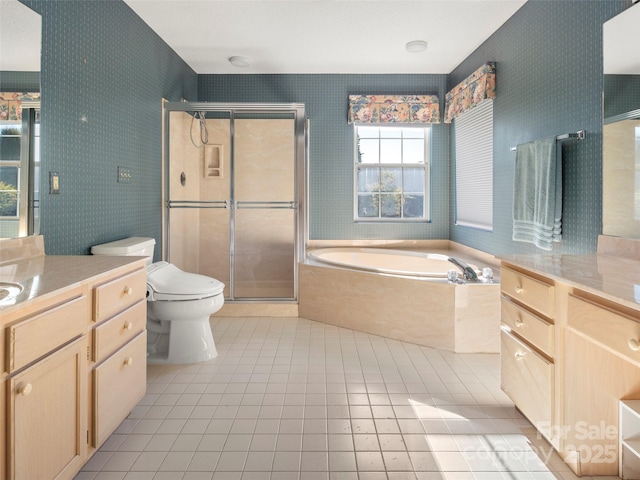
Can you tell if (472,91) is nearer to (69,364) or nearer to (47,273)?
(47,273)

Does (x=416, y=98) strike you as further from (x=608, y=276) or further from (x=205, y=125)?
(x=608, y=276)

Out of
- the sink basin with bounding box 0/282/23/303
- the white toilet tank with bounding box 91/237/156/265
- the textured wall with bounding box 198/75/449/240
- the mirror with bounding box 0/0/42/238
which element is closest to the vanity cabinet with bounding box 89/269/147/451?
the sink basin with bounding box 0/282/23/303

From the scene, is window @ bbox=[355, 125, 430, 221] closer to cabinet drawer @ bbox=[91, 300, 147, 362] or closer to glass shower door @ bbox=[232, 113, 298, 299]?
glass shower door @ bbox=[232, 113, 298, 299]

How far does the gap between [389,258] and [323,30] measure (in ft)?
7.14

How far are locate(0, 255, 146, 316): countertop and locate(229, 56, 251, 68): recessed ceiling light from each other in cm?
280

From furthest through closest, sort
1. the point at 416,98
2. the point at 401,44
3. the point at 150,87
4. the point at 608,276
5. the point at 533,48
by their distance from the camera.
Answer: the point at 416,98 → the point at 401,44 → the point at 150,87 → the point at 533,48 → the point at 608,276

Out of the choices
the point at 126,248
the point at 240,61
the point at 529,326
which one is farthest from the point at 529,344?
the point at 240,61

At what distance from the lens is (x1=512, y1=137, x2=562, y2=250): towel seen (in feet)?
8.46

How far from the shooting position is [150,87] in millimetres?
3432

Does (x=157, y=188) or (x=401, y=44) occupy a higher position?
(x=401, y=44)

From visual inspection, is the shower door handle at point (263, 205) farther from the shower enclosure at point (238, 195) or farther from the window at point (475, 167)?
the window at point (475, 167)

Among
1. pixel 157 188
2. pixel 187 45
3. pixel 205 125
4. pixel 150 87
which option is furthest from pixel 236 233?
pixel 187 45

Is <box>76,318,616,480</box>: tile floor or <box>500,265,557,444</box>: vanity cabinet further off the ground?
<box>500,265,557,444</box>: vanity cabinet

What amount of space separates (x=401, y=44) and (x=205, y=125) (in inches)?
74.8
